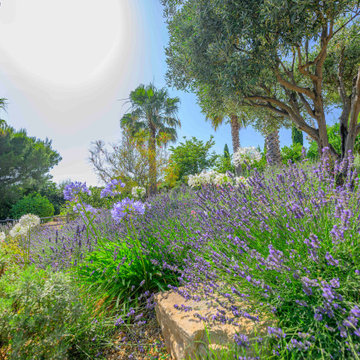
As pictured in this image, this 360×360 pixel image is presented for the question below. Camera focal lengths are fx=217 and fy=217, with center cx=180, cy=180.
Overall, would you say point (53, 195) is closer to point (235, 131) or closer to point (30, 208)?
point (30, 208)

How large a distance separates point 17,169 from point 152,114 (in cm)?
1374

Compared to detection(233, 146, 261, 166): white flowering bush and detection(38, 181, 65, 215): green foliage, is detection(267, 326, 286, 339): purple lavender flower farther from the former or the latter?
detection(38, 181, 65, 215): green foliage

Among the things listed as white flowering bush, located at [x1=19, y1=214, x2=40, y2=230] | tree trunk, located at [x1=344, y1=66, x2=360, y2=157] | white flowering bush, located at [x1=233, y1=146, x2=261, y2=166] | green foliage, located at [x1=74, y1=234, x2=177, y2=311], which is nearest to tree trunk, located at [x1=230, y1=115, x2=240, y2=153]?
tree trunk, located at [x1=344, y1=66, x2=360, y2=157]

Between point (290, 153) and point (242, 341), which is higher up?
point (290, 153)

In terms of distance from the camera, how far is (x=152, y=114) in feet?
60.3

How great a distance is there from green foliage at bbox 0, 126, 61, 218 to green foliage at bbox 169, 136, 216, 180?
13427mm

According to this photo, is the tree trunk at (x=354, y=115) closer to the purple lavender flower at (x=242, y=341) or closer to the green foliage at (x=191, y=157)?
the purple lavender flower at (x=242, y=341)

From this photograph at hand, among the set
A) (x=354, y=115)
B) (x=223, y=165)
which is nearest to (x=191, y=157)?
(x=223, y=165)

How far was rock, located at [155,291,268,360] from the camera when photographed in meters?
1.48

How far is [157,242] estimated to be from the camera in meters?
2.92

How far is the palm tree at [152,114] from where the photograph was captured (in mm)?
18328

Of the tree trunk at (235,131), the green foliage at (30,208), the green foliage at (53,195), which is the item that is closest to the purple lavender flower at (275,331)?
the tree trunk at (235,131)

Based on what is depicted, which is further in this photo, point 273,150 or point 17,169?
point 17,169

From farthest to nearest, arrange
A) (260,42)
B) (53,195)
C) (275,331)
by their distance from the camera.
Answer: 1. (53,195)
2. (260,42)
3. (275,331)
